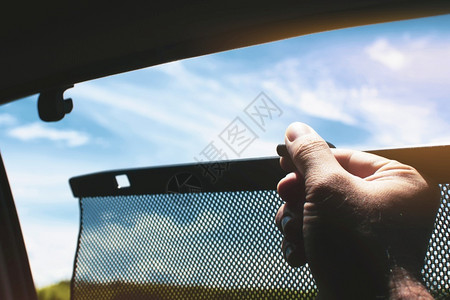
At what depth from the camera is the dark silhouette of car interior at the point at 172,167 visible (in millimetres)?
742

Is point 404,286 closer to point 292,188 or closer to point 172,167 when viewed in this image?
point 292,188

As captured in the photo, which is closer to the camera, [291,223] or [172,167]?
[291,223]

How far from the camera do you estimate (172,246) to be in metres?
0.94

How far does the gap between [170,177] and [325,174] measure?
41cm

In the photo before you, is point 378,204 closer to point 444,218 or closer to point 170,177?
point 444,218

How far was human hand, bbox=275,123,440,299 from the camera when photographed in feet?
2.14

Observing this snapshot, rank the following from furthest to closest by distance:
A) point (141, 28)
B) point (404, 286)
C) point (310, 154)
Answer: point (141, 28), point (310, 154), point (404, 286)

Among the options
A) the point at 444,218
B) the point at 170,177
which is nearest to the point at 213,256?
the point at 170,177

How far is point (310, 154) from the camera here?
0.75 m

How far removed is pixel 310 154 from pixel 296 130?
8 cm

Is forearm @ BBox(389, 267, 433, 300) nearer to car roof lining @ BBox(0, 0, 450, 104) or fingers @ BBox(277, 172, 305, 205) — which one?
fingers @ BBox(277, 172, 305, 205)

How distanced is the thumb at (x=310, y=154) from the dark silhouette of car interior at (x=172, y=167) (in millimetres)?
75

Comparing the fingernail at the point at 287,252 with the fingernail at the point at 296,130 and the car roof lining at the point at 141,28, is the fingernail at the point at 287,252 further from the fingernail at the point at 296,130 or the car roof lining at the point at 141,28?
the car roof lining at the point at 141,28

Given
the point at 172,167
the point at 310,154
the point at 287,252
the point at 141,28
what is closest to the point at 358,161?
the point at 310,154
